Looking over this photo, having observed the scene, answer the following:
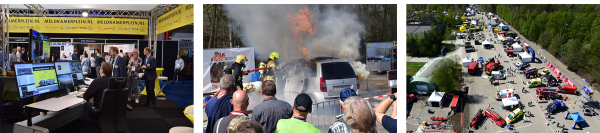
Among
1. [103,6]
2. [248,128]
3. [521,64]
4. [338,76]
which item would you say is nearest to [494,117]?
[521,64]

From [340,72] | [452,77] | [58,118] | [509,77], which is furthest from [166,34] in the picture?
[509,77]

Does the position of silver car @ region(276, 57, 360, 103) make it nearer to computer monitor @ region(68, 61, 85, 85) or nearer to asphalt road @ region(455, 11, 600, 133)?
asphalt road @ region(455, 11, 600, 133)

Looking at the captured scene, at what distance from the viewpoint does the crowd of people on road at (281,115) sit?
2.22 meters

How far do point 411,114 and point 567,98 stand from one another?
289 centimetres

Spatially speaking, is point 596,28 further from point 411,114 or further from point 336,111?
point 336,111

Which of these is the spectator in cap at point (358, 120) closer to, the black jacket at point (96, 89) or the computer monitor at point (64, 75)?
the black jacket at point (96, 89)

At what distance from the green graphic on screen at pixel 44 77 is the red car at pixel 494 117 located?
7116mm

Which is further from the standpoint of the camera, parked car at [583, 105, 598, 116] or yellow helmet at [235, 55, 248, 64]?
parked car at [583, 105, 598, 116]

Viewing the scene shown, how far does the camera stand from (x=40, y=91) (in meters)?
4.16

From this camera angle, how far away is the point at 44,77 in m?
4.25

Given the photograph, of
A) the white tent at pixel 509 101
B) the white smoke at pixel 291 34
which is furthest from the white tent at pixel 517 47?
the white smoke at pixel 291 34

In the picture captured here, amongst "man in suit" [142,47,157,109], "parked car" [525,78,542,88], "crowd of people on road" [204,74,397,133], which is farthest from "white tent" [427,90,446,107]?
"man in suit" [142,47,157,109]

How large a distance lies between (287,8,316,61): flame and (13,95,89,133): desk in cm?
302

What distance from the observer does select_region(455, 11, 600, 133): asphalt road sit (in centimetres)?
595
